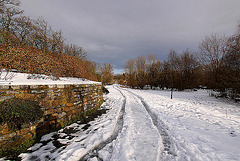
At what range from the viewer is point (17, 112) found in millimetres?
2383

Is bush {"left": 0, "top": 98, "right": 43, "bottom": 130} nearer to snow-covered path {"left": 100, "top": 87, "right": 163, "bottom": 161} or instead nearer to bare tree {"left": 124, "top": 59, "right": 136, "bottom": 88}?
snow-covered path {"left": 100, "top": 87, "right": 163, "bottom": 161}

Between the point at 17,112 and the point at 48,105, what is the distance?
3.04ft

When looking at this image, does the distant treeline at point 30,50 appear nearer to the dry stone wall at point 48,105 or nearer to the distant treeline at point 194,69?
the dry stone wall at point 48,105

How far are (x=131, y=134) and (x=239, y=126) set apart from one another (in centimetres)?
425

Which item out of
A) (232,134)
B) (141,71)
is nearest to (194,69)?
(141,71)

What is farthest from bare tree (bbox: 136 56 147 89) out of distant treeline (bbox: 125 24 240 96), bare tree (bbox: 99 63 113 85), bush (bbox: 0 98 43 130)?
bush (bbox: 0 98 43 130)

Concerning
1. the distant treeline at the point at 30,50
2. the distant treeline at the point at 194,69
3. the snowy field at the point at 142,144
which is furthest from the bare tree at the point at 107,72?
the snowy field at the point at 142,144

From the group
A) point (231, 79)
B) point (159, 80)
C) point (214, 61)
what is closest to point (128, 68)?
point (159, 80)

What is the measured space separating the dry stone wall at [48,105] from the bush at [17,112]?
0.11m

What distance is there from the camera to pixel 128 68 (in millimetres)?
31688

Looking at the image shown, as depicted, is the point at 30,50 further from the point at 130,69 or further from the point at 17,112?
the point at 130,69

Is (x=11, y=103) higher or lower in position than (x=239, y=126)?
higher

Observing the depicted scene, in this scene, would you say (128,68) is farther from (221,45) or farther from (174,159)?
(174,159)

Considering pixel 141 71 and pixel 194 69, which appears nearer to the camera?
pixel 194 69
